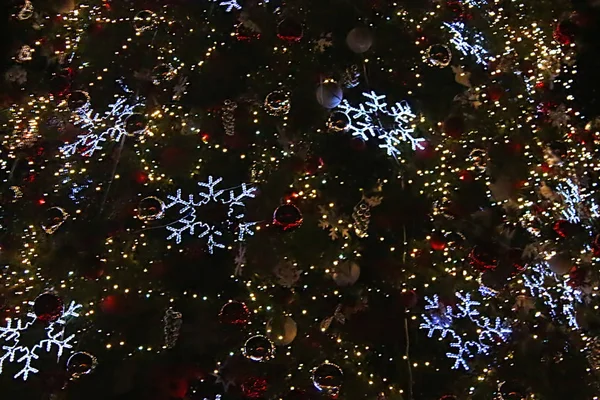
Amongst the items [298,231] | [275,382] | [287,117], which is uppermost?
[287,117]

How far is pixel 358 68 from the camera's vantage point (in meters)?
1.19

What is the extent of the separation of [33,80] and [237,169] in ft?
1.64

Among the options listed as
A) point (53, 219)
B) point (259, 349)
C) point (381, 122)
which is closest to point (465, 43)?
point (381, 122)

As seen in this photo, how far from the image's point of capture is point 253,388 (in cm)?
99

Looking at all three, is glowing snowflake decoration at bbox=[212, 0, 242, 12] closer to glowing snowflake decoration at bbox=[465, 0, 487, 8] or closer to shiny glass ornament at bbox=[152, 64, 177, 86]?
shiny glass ornament at bbox=[152, 64, 177, 86]

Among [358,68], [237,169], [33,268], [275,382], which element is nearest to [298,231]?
[237,169]

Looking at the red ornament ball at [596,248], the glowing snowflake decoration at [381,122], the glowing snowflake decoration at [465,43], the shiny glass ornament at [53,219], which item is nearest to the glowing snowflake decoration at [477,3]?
the glowing snowflake decoration at [465,43]

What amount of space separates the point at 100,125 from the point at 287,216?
44cm

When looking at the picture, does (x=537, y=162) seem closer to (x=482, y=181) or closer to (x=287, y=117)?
(x=482, y=181)

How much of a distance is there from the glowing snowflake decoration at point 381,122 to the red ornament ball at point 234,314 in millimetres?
414

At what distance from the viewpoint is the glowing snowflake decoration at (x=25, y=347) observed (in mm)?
995

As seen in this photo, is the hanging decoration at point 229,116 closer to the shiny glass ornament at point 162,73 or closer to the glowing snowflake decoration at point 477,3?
the shiny glass ornament at point 162,73

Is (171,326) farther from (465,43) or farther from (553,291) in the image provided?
(465,43)

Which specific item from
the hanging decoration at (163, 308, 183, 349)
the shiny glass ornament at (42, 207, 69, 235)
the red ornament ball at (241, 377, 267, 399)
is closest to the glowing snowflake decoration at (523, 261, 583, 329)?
the red ornament ball at (241, 377, 267, 399)
